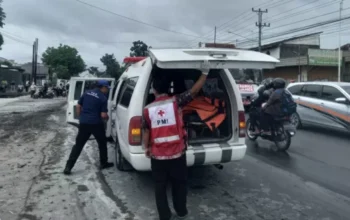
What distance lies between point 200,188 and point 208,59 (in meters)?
2.13

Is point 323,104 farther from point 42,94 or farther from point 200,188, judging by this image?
point 42,94

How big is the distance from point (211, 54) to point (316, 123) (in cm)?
808

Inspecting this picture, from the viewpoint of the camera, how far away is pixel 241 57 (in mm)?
5109

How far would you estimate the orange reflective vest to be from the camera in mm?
5808

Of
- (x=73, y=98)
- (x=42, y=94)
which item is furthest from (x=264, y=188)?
(x=42, y=94)

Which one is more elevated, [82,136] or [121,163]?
[82,136]

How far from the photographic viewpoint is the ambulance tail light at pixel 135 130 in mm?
5340

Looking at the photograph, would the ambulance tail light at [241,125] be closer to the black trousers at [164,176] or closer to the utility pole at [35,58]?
the black trousers at [164,176]

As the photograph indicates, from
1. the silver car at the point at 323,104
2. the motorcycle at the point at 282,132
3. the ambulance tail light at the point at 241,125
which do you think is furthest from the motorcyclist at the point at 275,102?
the ambulance tail light at the point at 241,125

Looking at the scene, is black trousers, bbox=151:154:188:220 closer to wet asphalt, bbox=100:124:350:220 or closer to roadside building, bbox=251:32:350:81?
wet asphalt, bbox=100:124:350:220

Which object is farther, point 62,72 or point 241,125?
point 62,72

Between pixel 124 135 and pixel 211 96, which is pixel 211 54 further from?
pixel 124 135

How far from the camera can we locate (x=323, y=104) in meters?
11.7

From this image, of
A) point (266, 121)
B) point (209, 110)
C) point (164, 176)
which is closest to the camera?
point (164, 176)
